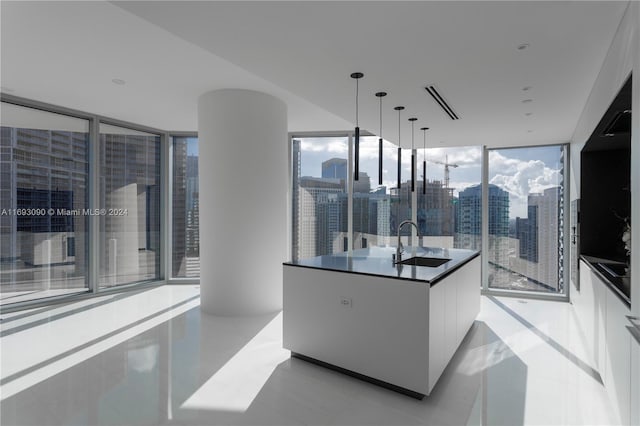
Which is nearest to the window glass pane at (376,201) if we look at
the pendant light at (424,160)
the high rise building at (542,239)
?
the pendant light at (424,160)

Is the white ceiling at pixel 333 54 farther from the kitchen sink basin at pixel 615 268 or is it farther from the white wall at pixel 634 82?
the kitchen sink basin at pixel 615 268

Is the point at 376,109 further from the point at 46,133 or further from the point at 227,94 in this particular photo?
the point at 46,133

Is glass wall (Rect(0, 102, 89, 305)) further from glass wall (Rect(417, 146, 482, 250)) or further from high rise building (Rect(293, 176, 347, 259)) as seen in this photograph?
glass wall (Rect(417, 146, 482, 250))

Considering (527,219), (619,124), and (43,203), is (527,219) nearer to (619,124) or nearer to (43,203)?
(619,124)

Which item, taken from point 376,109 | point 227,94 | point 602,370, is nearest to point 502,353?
point 602,370

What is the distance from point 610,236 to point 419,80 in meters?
2.90

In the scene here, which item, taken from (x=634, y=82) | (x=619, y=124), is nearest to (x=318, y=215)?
(x=619, y=124)

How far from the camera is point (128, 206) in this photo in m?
5.94

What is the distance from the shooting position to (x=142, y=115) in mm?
5414

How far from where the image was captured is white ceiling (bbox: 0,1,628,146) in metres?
2.10

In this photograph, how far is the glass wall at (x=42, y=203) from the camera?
4.64m

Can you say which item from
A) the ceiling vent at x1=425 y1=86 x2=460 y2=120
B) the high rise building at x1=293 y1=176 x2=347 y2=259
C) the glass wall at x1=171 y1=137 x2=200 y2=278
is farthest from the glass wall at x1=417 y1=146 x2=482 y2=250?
the glass wall at x1=171 y1=137 x2=200 y2=278

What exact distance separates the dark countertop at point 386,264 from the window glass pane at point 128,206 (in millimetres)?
3953

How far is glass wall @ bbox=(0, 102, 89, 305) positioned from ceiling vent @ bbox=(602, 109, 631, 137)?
6492 millimetres
